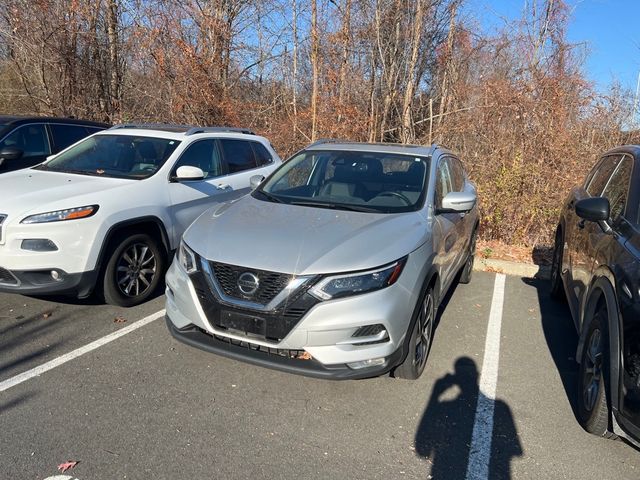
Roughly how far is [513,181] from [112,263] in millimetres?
6044

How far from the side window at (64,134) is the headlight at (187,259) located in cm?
476

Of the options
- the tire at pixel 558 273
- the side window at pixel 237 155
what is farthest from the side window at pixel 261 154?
the tire at pixel 558 273

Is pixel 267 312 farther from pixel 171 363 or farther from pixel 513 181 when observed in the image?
pixel 513 181

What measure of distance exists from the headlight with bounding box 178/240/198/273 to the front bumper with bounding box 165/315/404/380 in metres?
0.47

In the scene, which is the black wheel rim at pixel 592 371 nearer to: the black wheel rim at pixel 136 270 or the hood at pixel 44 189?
the black wheel rim at pixel 136 270

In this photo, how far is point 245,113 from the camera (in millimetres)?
13297

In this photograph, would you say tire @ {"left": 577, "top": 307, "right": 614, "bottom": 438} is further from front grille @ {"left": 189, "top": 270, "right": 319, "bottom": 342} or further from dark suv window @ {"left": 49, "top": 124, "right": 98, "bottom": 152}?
dark suv window @ {"left": 49, "top": 124, "right": 98, "bottom": 152}

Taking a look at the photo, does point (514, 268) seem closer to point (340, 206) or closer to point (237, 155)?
point (340, 206)

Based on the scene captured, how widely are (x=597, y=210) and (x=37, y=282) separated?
4.37 metres

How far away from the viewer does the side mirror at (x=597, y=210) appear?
3305 mm

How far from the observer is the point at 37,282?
4027 millimetres

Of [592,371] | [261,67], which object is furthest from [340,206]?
[261,67]

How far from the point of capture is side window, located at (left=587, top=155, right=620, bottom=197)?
14.9 feet

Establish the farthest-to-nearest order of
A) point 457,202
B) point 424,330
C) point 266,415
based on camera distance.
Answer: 1. point 457,202
2. point 424,330
3. point 266,415
